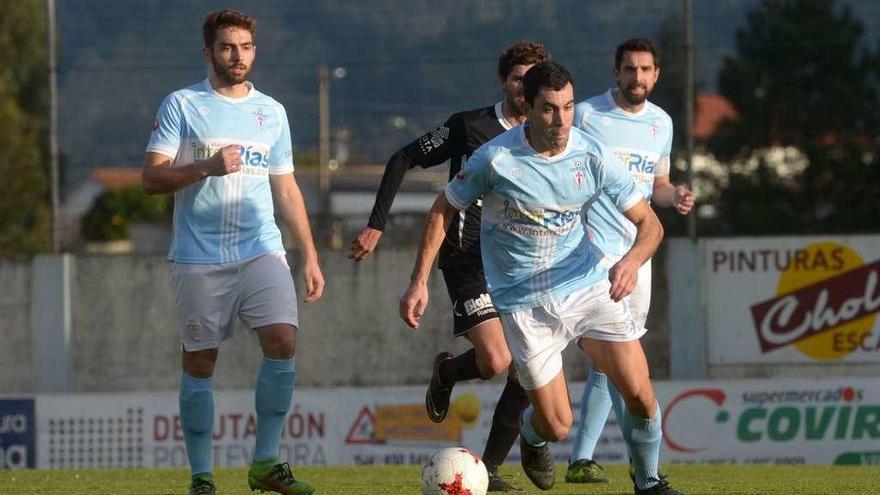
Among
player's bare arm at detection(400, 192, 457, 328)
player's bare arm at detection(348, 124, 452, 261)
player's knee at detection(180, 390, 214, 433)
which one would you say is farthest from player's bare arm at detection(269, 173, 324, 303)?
player's bare arm at detection(400, 192, 457, 328)

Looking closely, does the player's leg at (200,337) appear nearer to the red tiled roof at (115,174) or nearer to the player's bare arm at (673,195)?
the player's bare arm at (673,195)

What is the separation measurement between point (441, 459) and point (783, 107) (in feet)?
39.7

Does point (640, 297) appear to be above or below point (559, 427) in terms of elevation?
above

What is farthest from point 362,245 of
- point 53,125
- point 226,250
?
point 53,125

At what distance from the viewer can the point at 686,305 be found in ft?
52.6

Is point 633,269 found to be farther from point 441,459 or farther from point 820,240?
point 820,240

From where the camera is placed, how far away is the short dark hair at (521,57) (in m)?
8.02

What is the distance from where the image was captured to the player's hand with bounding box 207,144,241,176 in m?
6.91

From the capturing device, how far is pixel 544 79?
6.67 m

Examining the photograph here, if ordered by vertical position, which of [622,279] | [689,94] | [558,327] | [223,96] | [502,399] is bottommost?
[502,399]

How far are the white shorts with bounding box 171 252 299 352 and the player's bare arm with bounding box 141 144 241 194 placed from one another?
43cm

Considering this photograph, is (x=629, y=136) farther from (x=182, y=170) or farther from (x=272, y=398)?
(x=182, y=170)

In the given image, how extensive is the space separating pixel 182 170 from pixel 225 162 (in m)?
0.28

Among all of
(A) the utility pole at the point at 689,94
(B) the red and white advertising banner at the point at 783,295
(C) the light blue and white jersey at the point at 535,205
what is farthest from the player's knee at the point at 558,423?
(A) the utility pole at the point at 689,94
